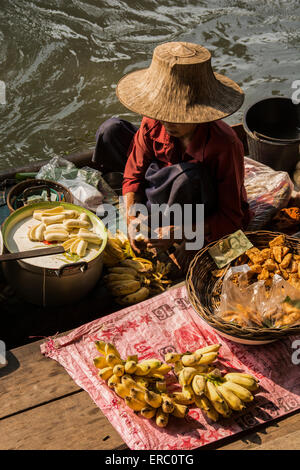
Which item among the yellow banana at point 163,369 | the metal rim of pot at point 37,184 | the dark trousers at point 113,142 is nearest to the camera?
the yellow banana at point 163,369

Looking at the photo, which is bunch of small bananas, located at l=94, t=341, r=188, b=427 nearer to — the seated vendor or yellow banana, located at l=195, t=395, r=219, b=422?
yellow banana, located at l=195, t=395, r=219, b=422

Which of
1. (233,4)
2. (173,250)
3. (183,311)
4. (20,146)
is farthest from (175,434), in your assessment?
(233,4)

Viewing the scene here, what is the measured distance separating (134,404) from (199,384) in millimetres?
309

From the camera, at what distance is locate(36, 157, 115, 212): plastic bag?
3578 mm

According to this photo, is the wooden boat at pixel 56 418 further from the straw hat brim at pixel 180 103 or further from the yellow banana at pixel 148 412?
the straw hat brim at pixel 180 103

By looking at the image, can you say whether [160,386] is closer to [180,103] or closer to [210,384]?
[210,384]

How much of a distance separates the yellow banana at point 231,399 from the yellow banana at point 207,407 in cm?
7

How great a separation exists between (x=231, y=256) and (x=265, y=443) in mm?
1047

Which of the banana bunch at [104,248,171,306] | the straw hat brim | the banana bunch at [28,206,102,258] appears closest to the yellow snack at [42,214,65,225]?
the banana bunch at [28,206,102,258]

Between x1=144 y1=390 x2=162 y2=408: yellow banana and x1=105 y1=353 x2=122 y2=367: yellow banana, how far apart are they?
23 cm

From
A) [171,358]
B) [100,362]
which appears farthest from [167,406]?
[100,362]

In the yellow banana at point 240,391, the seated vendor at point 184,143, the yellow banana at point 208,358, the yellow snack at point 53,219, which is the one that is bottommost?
the yellow banana at point 240,391

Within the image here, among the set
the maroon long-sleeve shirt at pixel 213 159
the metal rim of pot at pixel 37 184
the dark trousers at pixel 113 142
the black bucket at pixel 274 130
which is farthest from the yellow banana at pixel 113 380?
the black bucket at pixel 274 130

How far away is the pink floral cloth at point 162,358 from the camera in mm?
2135
